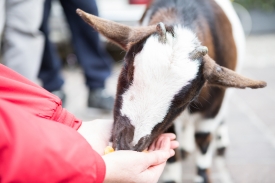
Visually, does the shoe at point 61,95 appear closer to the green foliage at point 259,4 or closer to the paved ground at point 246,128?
the paved ground at point 246,128

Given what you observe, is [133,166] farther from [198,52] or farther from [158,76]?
[198,52]

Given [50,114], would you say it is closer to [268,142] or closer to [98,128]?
[98,128]

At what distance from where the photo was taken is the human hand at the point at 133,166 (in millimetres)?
1367

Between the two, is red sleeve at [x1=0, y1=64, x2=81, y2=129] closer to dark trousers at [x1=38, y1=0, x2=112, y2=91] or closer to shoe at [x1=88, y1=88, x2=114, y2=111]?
shoe at [x1=88, y1=88, x2=114, y2=111]

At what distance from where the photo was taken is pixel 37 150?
3.69 feet

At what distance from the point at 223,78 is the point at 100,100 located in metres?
1.88

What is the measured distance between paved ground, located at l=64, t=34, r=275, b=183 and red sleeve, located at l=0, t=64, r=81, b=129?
32.3 inches

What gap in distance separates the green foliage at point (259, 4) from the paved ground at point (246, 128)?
3.50 m

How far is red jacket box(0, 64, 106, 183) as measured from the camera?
1.08 metres

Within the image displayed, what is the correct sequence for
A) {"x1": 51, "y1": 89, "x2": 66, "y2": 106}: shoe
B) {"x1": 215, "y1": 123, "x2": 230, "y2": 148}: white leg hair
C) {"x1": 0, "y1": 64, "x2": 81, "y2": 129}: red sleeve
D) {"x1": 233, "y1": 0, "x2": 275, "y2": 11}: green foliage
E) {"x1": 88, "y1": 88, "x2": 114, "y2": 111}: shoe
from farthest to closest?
{"x1": 233, "y1": 0, "x2": 275, "y2": 11}: green foliage, {"x1": 51, "y1": 89, "x2": 66, "y2": 106}: shoe, {"x1": 88, "y1": 88, "x2": 114, "y2": 111}: shoe, {"x1": 215, "y1": 123, "x2": 230, "y2": 148}: white leg hair, {"x1": 0, "y1": 64, "x2": 81, "y2": 129}: red sleeve

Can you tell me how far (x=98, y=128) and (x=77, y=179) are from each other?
0.62 metres

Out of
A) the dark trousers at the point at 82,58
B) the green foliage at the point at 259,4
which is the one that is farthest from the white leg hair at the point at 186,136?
the green foliage at the point at 259,4

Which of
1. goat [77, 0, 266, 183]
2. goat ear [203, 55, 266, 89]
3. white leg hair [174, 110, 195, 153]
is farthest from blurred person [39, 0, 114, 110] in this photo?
goat ear [203, 55, 266, 89]

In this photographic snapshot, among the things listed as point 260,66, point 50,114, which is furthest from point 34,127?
point 260,66
